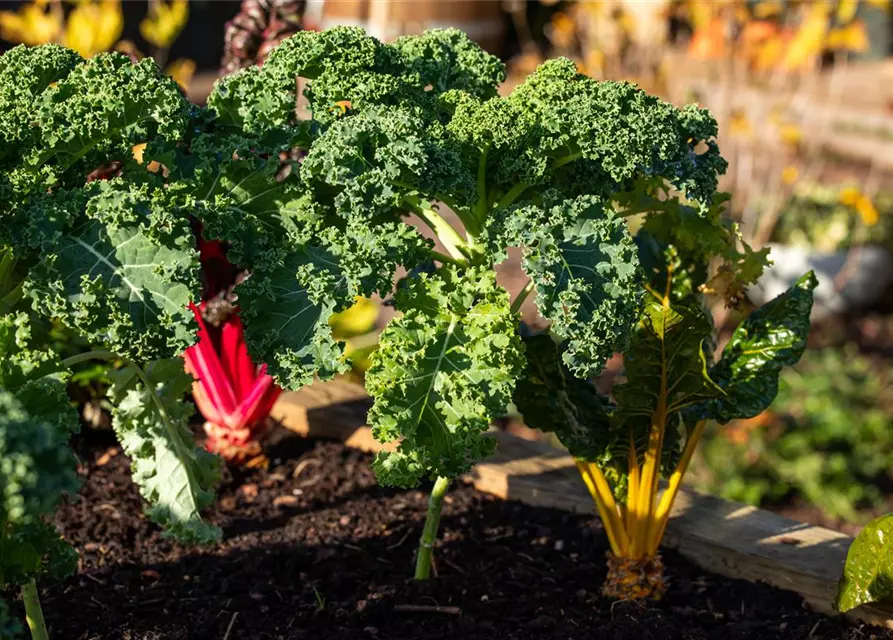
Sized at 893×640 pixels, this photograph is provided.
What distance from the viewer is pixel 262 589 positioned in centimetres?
262

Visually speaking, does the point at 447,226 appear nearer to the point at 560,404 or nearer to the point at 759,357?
the point at 560,404

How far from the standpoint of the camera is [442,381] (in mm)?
2072

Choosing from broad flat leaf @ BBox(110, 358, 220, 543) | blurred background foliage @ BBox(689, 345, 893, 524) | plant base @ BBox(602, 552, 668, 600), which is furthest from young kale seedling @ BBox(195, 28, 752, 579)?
blurred background foliage @ BBox(689, 345, 893, 524)

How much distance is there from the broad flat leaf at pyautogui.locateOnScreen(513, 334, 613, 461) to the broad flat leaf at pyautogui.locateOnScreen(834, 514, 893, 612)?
590mm

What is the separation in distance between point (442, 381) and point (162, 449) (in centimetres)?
76

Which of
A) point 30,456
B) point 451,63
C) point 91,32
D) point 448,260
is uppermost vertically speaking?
point 91,32

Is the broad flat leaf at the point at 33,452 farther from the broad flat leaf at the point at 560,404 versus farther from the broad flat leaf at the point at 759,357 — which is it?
the broad flat leaf at the point at 759,357

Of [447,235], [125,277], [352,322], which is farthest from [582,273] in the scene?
[352,322]

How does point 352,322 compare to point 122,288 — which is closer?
point 122,288

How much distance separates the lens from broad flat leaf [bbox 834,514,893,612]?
2361 millimetres

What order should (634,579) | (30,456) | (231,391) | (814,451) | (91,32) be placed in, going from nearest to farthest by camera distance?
(30,456)
(634,579)
(231,391)
(91,32)
(814,451)

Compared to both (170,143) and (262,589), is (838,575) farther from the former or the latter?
(170,143)

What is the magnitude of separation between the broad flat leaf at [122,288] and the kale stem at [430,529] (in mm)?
706

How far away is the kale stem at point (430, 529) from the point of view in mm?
2434
